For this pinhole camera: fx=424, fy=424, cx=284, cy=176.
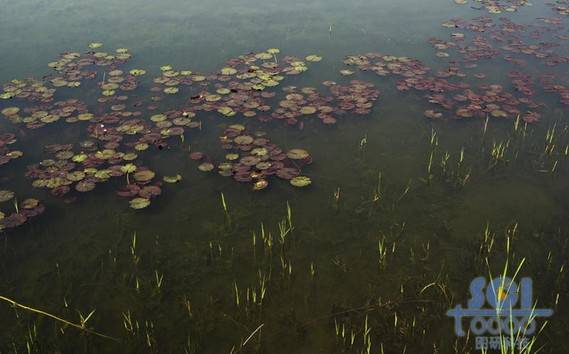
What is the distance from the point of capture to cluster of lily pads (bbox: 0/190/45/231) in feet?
12.5

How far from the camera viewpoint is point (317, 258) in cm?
370

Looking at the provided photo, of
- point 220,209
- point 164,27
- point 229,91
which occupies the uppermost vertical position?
point 164,27

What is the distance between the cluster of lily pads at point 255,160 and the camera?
4.45 meters

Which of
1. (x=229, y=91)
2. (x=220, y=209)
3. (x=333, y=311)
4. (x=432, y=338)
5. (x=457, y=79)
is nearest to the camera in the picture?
(x=432, y=338)

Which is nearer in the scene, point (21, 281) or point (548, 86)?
point (21, 281)

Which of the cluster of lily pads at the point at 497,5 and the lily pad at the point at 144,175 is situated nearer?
the lily pad at the point at 144,175

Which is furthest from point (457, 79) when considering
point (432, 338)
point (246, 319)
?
point (246, 319)

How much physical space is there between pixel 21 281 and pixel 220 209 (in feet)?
5.78

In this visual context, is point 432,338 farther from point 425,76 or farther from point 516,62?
point 516,62

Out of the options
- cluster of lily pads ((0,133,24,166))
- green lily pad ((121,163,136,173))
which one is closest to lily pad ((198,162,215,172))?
green lily pad ((121,163,136,173))

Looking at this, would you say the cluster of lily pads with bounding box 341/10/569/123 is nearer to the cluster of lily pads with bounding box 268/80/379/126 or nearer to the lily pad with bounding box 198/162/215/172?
the cluster of lily pads with bounding box 268/80/379/126

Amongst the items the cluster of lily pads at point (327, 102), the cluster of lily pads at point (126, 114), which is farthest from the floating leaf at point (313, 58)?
the cluster of lily pads at point (327, 102)

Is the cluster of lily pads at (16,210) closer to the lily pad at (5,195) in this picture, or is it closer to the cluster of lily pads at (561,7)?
the lily pad at (5,195)

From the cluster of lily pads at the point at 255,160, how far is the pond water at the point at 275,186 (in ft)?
0.09
